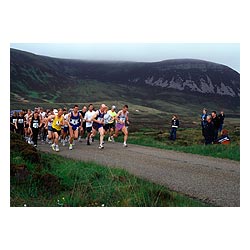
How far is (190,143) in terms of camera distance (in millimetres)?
14273

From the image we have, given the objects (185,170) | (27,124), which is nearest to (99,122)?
(27,124)

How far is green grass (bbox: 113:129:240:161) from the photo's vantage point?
1037 cm

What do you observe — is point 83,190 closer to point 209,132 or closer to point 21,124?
point 21,124

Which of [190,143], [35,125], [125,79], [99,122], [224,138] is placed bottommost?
[190,143]

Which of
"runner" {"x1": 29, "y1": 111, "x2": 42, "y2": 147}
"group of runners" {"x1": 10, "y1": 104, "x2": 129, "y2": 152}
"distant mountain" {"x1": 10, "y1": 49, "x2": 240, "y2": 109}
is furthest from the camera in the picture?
"distant mountain" {"x1": 10, "y1": 49, "x2": 240, "y2": 109}

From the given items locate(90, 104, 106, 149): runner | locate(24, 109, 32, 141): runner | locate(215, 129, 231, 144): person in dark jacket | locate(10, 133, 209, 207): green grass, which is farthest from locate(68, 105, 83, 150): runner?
locate(215, 129, 231, 144): person in dark jacket

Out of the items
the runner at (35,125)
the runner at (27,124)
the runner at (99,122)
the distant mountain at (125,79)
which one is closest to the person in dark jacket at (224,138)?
the distant mountain at (125,79)

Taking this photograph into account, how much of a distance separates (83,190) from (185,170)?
2850 millimetres

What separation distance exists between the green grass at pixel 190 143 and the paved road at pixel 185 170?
0.59 metres

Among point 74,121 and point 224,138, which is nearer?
point 74,121

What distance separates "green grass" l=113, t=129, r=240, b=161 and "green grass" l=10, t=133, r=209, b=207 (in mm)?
4117

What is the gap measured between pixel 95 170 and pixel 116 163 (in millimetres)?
1442

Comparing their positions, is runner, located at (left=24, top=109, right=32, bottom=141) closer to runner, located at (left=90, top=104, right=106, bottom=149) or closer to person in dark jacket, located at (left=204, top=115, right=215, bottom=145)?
runner, located at (left=90, top=104, right=106, bottom=149)

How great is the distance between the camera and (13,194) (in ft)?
19.4
